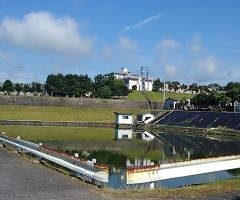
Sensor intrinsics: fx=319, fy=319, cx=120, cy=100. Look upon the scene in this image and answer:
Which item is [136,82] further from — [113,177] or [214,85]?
[113,177]

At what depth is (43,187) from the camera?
6973 mm

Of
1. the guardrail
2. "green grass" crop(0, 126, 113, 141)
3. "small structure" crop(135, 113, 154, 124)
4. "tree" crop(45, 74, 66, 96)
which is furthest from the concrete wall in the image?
the guardrail

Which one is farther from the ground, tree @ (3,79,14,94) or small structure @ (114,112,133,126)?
tree @ (3,79,14,94)

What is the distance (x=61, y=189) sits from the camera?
6855mm

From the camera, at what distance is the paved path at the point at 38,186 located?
617 cm

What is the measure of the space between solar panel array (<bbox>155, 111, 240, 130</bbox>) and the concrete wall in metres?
19.2

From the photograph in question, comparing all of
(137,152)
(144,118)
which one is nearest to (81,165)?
(137,152)

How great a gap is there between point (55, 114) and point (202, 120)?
2601cm

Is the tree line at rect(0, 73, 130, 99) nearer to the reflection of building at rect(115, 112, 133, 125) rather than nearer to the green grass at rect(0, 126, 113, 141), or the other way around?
the reflection of building at rect(115, 112, 133, 125)

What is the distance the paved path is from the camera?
6168 millimetres

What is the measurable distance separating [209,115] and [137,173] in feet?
144

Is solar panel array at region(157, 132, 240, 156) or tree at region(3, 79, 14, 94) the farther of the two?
tree at region(3, 79, 14, 94)

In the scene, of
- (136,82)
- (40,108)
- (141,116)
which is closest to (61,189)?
(141,116)

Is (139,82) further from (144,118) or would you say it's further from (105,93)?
(144,118)
